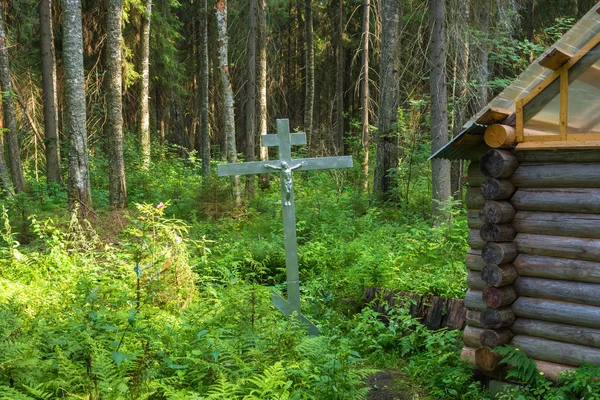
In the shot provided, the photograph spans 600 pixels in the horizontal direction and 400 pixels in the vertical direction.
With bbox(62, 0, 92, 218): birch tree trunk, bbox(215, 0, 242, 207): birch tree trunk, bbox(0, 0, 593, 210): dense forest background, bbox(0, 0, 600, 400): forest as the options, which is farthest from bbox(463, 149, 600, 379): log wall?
bbox(215, 0, 242, 207): birch tree trunk

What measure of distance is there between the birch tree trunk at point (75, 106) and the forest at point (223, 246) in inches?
1.1

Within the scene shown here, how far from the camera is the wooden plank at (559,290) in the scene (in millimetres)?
5602

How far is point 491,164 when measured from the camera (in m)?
6.04

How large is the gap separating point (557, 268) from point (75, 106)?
906cm

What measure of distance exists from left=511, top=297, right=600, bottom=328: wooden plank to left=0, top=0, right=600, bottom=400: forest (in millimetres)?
481

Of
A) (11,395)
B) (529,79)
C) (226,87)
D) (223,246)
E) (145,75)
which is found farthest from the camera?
(145,75)

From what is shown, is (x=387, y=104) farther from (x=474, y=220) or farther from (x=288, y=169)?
(x=474, y=220)

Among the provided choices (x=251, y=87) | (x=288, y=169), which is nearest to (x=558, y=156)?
(x=288, y=169)

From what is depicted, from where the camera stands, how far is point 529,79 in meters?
6.22

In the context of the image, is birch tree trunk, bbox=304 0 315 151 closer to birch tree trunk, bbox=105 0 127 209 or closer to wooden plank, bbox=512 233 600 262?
birch tree trunk, bbox=105 0 127 209

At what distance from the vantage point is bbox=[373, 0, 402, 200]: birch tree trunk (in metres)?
14.4

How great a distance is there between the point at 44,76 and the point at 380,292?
1320 cm

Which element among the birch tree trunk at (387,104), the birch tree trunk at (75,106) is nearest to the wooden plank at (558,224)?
the birch tree trunk at (75,106)

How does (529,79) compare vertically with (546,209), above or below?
above
